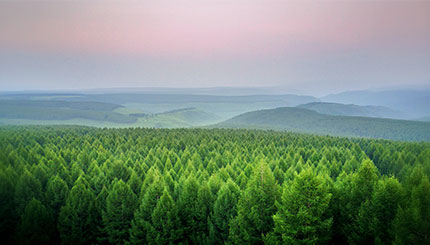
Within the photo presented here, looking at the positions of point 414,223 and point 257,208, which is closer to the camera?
point 414,223

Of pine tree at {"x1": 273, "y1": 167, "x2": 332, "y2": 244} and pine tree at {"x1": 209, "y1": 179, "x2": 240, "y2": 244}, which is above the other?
pine tree at {"x1": 273, "y1": 167, "x2": 332, "y2": 244}

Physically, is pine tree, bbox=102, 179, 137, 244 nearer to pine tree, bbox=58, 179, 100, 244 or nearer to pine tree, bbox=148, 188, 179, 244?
pine tree, bbox=58, 179, 100, 244

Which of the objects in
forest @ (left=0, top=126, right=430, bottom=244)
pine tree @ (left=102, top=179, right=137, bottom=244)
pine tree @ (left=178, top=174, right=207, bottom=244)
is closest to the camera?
forest @ (left=0, top=126, right=430, bottom=244)

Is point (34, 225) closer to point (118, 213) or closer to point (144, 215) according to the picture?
point (118, 213)

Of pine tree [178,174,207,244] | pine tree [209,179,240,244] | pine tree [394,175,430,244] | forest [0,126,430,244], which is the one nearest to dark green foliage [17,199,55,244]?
forest [0,126,430,244]

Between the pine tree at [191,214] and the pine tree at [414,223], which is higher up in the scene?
the pine tree at [414,223]

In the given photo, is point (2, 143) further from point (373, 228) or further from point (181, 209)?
point (373, 228)

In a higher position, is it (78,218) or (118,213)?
(118,213)

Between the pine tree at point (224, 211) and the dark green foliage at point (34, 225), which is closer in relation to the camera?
the dark green foliage at point (34, 225)

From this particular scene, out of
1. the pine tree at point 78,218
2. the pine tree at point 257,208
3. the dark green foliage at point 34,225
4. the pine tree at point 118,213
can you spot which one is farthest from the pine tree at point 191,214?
the dark green foliage at point 34,225

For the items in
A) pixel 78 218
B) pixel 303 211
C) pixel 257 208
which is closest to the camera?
pixel 303 211

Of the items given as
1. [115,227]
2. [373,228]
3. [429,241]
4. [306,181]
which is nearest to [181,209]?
[115,227]

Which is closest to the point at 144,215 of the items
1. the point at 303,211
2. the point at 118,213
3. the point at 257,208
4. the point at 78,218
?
the point at 118,213

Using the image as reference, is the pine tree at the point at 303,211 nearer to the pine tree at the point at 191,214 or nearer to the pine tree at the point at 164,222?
the pine tree at the point at 191,214
